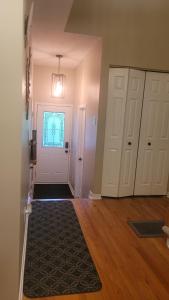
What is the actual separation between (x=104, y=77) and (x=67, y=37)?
0.82 meters

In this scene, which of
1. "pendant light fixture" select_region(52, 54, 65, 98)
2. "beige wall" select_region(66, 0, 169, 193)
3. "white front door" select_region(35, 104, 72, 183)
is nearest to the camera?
"beige wall" select_region(66, 0, 169, 193)

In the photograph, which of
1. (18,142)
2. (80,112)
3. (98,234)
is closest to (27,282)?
(98,234)

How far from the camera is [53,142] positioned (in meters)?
6.25

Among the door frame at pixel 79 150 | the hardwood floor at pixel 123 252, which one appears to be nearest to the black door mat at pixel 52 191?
the door frame at pixel 79 150

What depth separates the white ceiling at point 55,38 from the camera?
2.57 metres

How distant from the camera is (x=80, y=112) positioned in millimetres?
5352

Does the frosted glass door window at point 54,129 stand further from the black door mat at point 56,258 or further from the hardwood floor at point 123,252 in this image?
the black door mat at point 56,258

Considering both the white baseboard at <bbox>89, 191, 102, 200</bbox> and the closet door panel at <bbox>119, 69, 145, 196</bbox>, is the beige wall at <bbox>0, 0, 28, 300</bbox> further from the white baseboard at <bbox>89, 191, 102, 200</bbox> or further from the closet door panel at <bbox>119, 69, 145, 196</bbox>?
the closet door panel at <bbox>119, 69, 145, 196</bbox>

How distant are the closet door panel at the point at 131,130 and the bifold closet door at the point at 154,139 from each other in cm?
9

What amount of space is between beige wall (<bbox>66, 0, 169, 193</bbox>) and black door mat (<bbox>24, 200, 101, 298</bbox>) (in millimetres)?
1121

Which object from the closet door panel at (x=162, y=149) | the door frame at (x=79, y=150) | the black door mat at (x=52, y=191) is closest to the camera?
the closet door panel at (x=162, y=149)

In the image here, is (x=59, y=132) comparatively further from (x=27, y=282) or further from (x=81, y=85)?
(x=27, y=282)

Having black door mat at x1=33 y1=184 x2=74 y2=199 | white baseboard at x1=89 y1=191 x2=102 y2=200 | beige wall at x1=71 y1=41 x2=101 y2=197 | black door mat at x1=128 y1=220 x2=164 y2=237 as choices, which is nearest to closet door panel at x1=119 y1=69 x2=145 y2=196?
white baseboard at x1=89 y1=191 x2=102 y2=200

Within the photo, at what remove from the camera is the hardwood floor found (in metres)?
2.00
